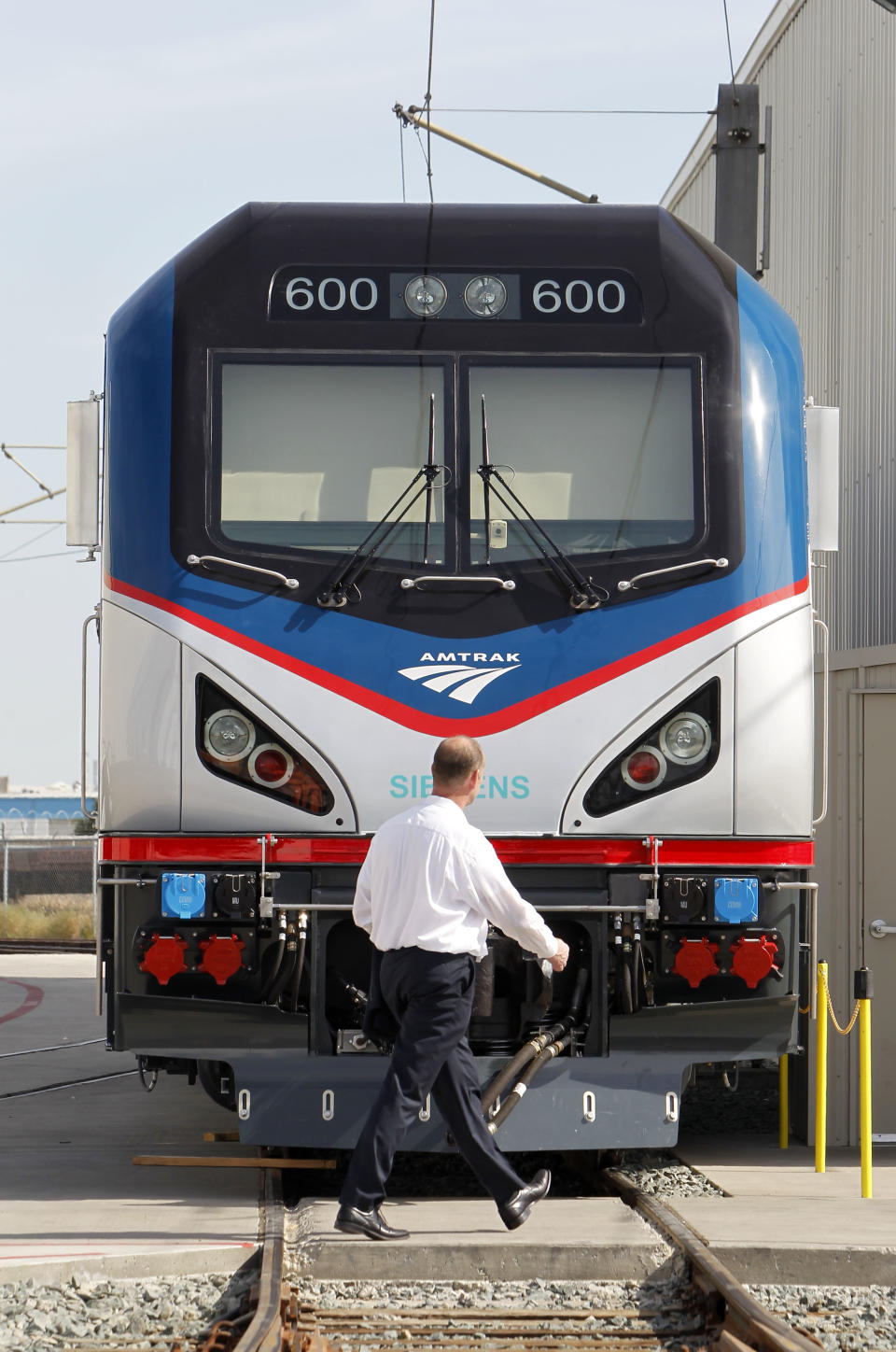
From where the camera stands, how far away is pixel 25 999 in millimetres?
18922

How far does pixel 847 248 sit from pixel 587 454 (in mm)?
7505

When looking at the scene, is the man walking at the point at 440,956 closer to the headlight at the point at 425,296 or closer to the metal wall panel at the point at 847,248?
the headlight at the point at 425,296

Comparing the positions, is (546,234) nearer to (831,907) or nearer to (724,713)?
(724,713)

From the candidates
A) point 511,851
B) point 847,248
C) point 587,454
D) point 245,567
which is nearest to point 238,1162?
point 511,851

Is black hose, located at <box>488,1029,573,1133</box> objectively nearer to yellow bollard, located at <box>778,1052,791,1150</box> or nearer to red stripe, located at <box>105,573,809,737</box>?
red stripe, located at <box>105,573,809,737</box>

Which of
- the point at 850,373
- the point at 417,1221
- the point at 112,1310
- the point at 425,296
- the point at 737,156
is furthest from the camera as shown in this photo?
the point at 850,373

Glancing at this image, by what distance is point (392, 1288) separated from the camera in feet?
18.6

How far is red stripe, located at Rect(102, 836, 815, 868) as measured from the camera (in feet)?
22.3

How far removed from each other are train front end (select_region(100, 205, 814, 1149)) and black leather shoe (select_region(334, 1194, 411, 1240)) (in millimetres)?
760

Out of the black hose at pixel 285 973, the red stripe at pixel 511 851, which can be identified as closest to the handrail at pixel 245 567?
the red stripe at pixel 511 851

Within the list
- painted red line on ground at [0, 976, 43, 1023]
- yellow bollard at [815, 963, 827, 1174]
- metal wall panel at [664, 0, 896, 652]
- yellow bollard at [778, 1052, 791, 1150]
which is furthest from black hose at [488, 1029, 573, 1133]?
painted red line on ground at [0, 976, 43, 1023]

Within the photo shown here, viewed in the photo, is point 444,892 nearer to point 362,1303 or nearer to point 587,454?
point 362,1303

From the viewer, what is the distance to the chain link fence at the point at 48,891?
3166 cm

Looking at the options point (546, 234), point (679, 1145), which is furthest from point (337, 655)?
point (679, 1145)
